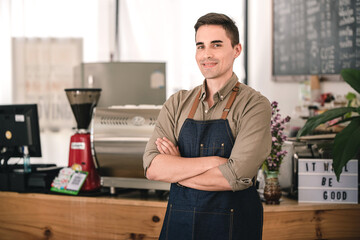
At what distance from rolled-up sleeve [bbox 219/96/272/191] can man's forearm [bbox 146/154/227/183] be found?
0.16 feet

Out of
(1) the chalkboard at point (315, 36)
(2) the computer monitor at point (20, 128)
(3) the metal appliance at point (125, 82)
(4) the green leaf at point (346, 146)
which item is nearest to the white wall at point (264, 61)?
(1) the chalkboard at point (315, 36)

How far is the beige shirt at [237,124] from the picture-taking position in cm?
→ 153

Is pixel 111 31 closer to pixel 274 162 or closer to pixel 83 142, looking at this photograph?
pixel 83 142

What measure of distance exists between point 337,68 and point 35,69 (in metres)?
3.49

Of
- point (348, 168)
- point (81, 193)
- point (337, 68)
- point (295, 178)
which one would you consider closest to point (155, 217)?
point (81, 193)

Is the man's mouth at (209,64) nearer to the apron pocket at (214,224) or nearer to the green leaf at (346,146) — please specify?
the apron pocket at (214,224)

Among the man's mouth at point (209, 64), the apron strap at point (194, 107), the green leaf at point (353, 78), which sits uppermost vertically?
the man's mouth at point (209, 64)

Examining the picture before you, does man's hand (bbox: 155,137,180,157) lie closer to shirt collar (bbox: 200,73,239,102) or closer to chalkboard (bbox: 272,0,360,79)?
shirt collar (bbox: 200,73,239,102)

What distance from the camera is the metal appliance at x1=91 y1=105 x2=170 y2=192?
2.29m

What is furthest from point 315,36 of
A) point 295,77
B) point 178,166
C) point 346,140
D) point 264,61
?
point 178,166

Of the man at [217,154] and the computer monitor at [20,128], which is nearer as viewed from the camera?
the man at [217,154]

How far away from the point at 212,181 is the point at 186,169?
105 mm

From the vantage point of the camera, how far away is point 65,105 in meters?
5.12

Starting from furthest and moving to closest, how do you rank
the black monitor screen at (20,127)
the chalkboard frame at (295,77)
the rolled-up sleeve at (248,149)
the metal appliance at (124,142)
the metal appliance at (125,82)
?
the metal appliance at (125,82) → the chalkboard frame at (295,77) → the black monitor screen at (20,127) → the metal appliance at (124,142) → the rolled-up sleeve at (248,149)
